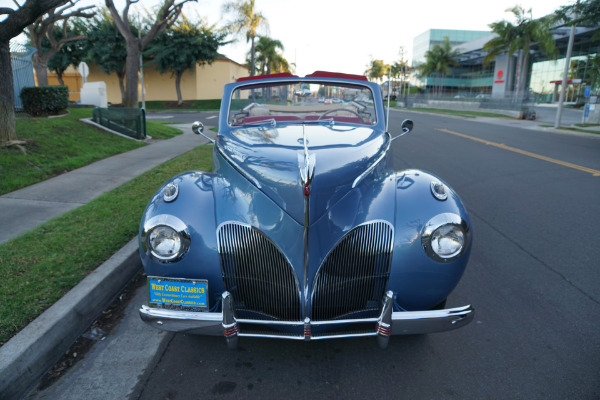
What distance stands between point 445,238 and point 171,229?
1.55 meters

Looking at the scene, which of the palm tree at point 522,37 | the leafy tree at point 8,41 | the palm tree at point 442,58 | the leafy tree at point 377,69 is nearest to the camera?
the leafy tree at point 8,41

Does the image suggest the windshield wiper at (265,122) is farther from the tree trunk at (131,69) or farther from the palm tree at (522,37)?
the palm tree at (522,37)

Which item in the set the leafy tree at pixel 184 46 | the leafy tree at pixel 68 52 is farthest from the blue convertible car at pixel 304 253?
the leafy tree at pixel 68 52

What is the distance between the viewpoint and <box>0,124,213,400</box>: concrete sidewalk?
2273mm

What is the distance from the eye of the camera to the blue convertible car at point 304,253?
7.15ft

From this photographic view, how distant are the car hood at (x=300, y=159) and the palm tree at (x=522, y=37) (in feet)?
103

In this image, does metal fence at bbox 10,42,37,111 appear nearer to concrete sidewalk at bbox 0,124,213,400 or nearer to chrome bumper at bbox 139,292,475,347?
concrete sidewalk at bbox 0,124,213,400

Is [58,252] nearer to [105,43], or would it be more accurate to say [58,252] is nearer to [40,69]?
[40,69]

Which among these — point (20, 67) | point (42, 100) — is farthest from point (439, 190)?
point (20, 67)

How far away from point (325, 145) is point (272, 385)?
1510 millimetres

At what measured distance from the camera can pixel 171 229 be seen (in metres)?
2.34

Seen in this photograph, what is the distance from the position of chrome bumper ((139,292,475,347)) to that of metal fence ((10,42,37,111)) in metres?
13.3

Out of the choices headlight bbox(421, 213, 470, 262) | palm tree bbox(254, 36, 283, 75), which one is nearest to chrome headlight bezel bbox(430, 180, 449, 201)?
headlight bbox(421, 213, 470, 262)

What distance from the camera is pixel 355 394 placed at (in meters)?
2.23
